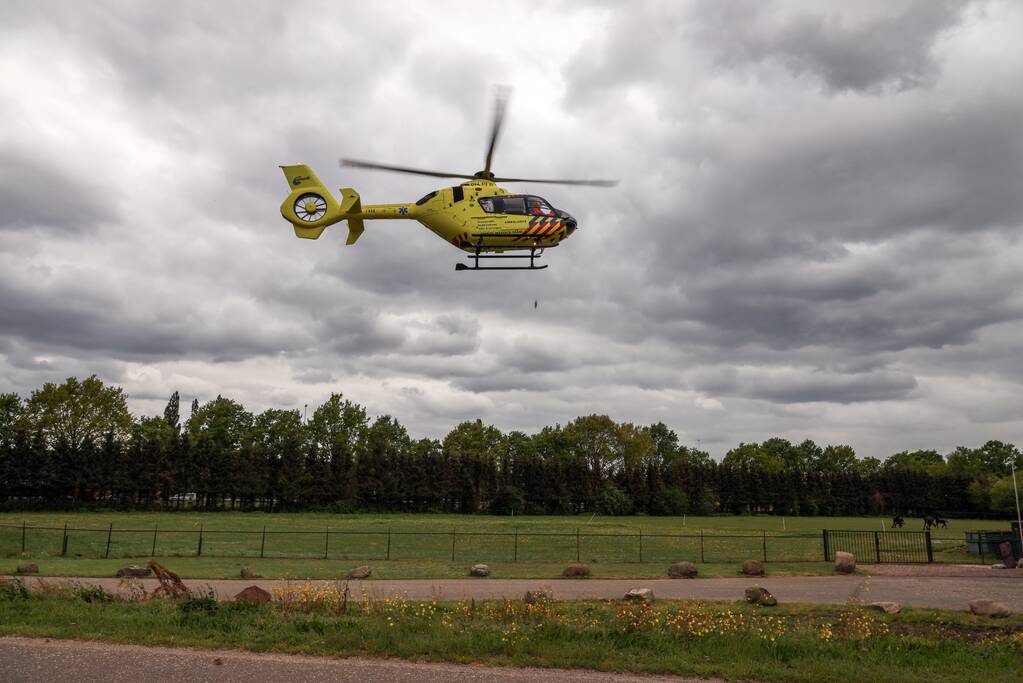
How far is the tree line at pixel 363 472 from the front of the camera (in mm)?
86750

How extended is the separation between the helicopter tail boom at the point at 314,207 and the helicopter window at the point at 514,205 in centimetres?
518

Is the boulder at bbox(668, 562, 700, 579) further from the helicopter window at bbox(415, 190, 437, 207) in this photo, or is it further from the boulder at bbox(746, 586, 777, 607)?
the helicopter window at bbox(415, 190, 437, 207)

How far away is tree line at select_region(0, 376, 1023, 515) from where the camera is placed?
8675 cm

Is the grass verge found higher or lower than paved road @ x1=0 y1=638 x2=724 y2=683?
→ lower

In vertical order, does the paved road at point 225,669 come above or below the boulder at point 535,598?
below

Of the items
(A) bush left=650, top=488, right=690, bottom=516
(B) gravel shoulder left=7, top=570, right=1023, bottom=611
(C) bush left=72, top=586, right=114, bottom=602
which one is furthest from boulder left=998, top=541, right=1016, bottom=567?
(A) bush left=650, top=488, right=690, bottom=516

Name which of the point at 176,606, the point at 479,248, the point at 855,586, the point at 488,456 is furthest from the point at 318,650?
the point at 488,456

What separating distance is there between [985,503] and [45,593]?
128 m

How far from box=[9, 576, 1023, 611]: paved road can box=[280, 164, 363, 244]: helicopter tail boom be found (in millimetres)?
11830

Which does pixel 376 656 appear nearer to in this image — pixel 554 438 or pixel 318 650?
pixel 318 650

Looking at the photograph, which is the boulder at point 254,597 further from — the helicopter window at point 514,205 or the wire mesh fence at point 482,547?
the wire mesh fence at point 482,547

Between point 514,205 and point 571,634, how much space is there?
567 inches

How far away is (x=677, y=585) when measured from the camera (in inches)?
963

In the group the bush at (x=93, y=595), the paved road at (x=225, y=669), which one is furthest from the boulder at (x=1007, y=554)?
the bush at (x=93, y=595)
